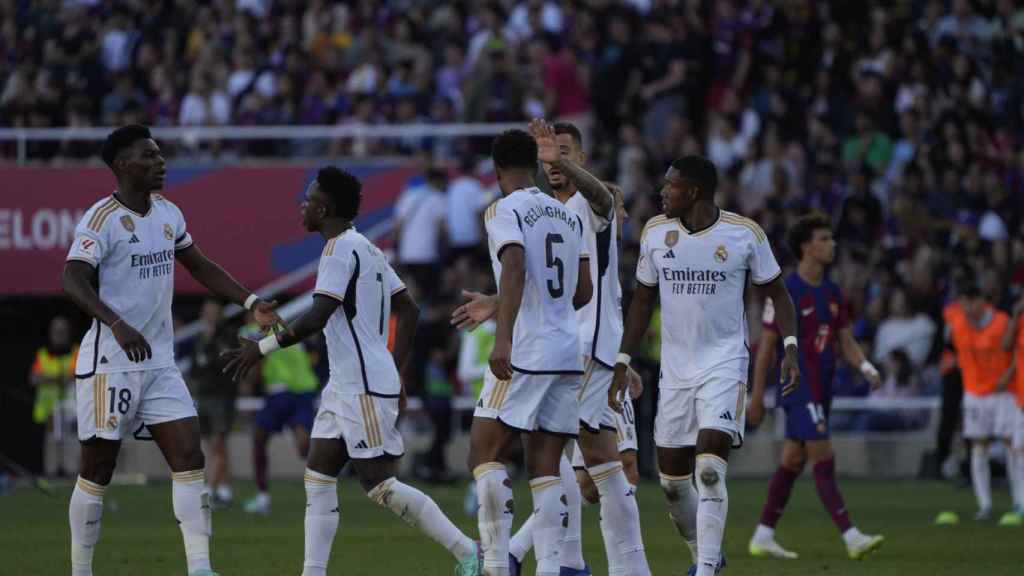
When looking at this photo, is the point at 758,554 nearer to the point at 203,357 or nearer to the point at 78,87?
the point at 203,357

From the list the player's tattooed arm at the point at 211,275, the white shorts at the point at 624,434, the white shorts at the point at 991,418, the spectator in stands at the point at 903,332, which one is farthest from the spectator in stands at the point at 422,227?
the player's tattooed arm at the point at 211,275

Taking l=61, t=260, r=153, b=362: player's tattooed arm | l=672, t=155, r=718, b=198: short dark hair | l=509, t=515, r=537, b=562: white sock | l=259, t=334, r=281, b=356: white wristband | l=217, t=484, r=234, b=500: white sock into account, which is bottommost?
l=217, t=484, r=234, b=500: white sock

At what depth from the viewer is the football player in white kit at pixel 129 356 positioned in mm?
10328

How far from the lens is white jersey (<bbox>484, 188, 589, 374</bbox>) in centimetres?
982

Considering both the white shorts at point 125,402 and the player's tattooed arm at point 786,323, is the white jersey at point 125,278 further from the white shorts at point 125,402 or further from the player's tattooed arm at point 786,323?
the player's tattooed arm at point 786,323

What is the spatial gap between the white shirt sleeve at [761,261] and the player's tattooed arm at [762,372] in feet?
8.72

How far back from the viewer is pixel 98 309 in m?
10.1

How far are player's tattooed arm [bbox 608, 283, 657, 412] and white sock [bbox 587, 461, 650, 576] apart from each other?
0.43 meters

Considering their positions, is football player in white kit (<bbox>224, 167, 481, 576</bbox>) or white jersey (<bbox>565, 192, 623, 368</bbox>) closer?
football player in white kit (<bbox>224, 167, 481, 576</bbox>)

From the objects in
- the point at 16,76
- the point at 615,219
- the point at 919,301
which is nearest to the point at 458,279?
the point at 919,301

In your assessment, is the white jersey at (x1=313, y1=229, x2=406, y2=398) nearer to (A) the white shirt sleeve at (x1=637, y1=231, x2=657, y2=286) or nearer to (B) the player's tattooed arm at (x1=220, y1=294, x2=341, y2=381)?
(B) the player's tattooed arm at (x1=220, y1=294, x2=341, y2=381)

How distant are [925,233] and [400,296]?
48.1 feet

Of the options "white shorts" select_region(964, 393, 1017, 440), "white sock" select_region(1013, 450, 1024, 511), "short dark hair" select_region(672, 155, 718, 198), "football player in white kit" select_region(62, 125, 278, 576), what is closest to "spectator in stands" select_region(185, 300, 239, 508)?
"white shorts" select_region(964, 393, 1017, 440)

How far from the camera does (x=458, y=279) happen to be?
2452cm
